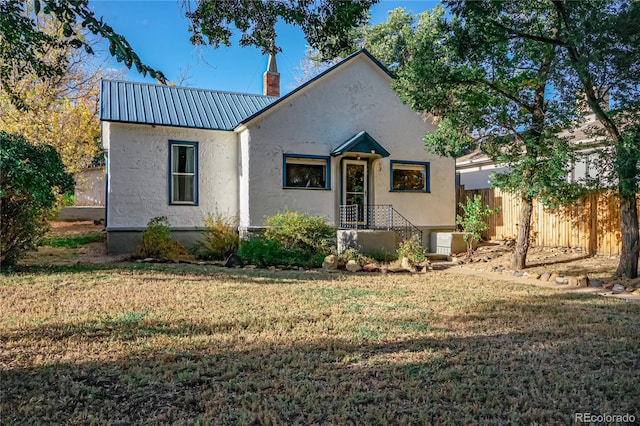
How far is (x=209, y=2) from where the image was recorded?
5.82 m

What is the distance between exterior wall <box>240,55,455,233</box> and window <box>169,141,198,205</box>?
154 centimetres

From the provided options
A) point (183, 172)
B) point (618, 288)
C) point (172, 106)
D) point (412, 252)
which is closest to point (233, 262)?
point (183, 172)

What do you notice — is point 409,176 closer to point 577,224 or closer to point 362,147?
point 362,147

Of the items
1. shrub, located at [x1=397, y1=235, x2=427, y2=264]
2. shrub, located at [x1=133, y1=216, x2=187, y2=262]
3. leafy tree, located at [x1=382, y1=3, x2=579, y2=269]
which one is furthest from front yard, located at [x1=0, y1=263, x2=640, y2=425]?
shrub, located at [x1=133, y1=216, x2=187, y2=262]

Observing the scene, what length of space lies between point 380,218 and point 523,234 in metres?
4.89

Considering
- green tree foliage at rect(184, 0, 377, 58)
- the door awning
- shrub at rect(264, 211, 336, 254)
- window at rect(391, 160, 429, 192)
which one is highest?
green tree foliage at rect(184, 0, 377, 58)

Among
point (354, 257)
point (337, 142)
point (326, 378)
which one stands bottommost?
point (326, 378)

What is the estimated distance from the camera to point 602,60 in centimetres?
776

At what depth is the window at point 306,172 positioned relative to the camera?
1415 centimetres

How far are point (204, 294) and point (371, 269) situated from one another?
4.84 metres

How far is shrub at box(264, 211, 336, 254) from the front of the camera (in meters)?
12.2

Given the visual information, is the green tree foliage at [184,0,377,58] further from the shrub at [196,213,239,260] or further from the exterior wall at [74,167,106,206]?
the exterior wall at [74,167,106,206]

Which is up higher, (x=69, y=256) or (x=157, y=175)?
(x=157, y=175)

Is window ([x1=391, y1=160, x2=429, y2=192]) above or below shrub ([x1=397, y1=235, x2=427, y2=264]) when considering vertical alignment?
above
